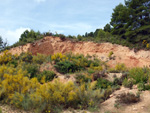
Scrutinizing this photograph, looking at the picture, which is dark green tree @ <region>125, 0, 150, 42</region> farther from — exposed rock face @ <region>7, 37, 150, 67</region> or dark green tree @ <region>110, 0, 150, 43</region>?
exposed rock face @ <region>7, 37, 150, 67</region>

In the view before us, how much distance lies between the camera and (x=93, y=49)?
56.4 ft

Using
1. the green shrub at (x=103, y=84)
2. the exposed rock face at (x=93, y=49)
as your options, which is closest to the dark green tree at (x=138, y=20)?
the exposed rock face at (x=93, y=49)

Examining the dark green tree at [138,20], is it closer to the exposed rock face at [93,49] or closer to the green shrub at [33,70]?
the exposed rock face at [93,49]

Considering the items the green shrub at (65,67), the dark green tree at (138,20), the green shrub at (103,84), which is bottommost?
the green shrub at (103,84)

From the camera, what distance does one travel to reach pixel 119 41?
1655 centimetres

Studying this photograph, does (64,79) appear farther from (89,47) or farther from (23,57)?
(89,47)

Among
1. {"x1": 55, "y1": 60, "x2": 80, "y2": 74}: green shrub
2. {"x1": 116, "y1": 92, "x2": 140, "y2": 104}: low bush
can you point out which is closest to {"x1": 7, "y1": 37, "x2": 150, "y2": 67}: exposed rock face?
{"x1": 55, "y1": 60, "x2": 80, "y2": 74}: green shrub

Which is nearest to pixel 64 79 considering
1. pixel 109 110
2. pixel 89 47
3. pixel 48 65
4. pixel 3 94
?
pixel 48 65

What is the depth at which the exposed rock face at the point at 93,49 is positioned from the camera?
47.2 feet

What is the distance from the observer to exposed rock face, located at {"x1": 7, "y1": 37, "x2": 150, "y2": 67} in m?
14.4

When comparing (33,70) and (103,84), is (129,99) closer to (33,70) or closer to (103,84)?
(103,84)

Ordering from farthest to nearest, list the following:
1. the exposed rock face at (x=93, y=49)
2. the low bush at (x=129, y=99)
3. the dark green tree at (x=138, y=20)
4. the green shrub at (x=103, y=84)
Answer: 1. the dark green tree at (x=138, y=20)
2. the exposed rock face at (x=93, y=49)
3. the green shrub at (x=103, y=84)
4. the low bush at (x=129, y=99)

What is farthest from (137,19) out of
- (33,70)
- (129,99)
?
(129,99)

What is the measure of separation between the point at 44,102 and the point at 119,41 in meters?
13.6
